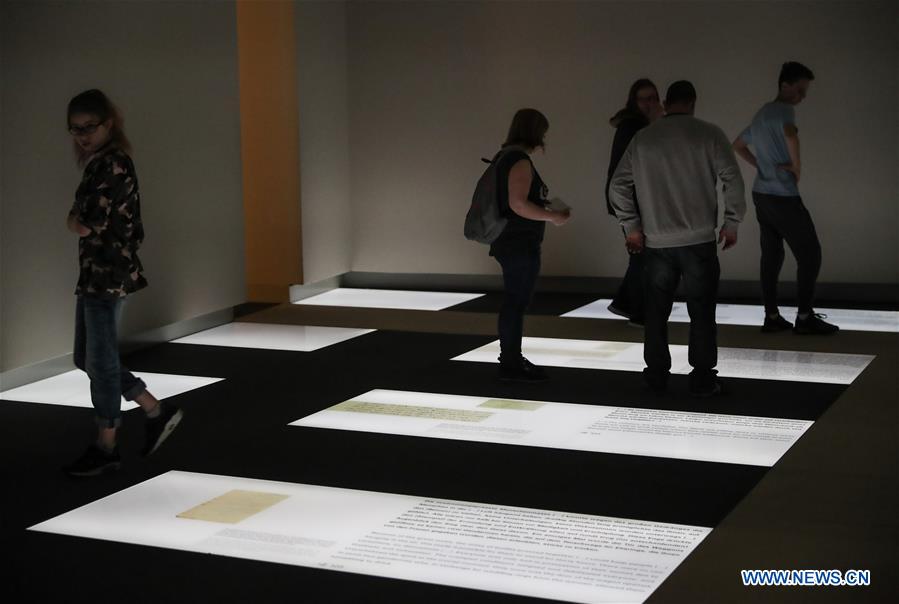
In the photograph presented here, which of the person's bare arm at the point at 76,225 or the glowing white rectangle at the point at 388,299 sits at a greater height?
the person's bare arm at the point at 76,225

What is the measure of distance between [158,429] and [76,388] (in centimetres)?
185

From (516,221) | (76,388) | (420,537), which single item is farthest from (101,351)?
(516,221)

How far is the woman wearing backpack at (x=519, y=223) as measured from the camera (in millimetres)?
6277

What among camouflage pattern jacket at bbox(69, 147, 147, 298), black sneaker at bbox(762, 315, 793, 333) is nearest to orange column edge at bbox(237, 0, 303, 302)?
black sneaker at bbox(762, 315, 793, 333)

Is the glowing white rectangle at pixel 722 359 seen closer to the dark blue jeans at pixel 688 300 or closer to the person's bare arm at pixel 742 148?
the dark blue jeans at pixel 688 300

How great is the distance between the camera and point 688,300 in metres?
6.23

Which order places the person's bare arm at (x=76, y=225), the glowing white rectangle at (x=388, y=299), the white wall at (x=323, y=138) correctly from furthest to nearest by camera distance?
the white wall at (x=323, y=138), the glowing white rectangle at (x=388, y=299), the person's bare arm at (x=76, y=225)

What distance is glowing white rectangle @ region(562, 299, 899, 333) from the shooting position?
849 centimetres

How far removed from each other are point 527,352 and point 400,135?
3.88 metres

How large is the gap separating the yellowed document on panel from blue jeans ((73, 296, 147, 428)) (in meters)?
0.65

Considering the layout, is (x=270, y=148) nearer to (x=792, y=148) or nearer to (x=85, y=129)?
(x=792, y=148)

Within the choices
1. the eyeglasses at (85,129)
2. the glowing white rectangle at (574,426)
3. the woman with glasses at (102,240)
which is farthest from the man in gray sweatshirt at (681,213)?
the eyeglasses at (85,129)

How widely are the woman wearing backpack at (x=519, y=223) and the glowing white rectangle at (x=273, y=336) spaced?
1.74 m

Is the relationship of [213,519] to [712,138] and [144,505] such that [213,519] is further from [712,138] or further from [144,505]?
[712,138]
